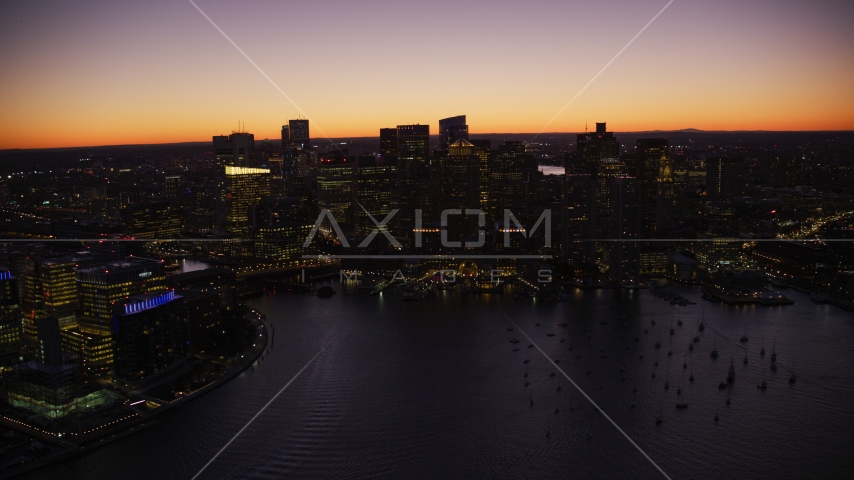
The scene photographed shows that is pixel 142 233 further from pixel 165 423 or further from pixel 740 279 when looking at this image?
pixel 740 279

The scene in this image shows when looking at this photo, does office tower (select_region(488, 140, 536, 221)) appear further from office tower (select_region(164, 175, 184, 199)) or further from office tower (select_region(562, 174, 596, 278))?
office tower (select_region(164, 175, 184, 199))

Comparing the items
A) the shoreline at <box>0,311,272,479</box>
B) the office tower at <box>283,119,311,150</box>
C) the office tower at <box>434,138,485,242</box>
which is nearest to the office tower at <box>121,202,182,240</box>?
the office tower at <box>434,138,485,242</box>

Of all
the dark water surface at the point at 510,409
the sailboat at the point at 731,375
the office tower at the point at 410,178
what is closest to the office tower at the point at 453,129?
the office tower at the point at 410,178

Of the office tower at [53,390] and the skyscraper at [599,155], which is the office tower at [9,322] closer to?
the office tower at [53,390]

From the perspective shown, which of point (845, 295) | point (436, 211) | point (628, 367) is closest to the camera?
point (628, 367)

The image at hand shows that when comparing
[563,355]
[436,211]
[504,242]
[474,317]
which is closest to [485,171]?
[436,211]
